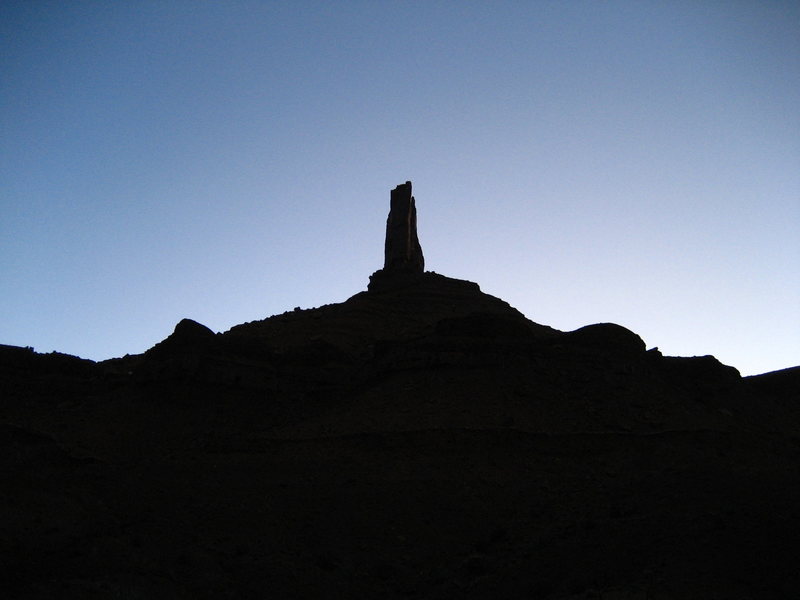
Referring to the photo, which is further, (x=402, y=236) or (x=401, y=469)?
(x=402, y=236)

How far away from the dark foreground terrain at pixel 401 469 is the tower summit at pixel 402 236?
42.9ft

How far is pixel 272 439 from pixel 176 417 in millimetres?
6399

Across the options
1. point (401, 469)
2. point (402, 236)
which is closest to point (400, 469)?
point (401, 469)

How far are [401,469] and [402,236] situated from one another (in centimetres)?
3645

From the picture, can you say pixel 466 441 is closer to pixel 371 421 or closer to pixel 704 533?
pixel 371 421

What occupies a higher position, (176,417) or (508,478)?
(176,417)

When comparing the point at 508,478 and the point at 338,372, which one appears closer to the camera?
the point at 508,478

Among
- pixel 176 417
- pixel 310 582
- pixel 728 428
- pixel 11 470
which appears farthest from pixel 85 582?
pixel 728 428

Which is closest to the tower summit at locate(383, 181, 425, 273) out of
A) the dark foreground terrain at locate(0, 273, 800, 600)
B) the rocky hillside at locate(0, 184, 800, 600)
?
the rocky hillside at locate(0, 184, 800, 600)

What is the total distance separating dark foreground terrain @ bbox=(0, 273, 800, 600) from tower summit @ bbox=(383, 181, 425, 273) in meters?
13.1

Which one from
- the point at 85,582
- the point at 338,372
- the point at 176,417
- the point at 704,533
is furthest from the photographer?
the point at 338,372

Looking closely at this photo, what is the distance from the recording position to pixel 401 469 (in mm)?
35688

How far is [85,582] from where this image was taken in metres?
24.0

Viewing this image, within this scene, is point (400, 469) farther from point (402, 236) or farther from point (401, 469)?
point (402, 236)
